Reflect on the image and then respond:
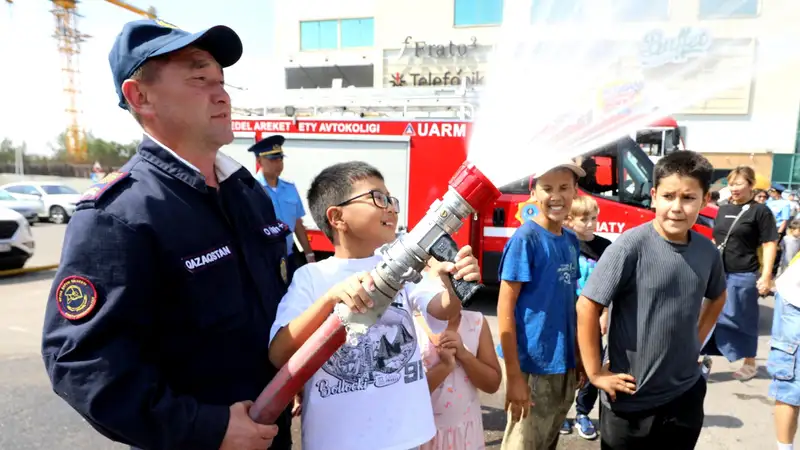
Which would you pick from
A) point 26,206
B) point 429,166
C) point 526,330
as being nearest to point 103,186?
point 526,330

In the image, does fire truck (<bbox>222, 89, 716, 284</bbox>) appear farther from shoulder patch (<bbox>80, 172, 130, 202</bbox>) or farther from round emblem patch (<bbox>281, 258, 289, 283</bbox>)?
shoulder patch (<bbox>80, 172, 130, 202</bbox>)

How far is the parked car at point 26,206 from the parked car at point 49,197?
19 cm

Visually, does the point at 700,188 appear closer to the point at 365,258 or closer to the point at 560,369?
the point at 560,369

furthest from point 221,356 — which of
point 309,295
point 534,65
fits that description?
point 534,65

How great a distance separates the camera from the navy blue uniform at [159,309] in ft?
3.50

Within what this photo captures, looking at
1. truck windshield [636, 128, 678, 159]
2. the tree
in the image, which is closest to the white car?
truck windshield [636, 128, 678, 159]

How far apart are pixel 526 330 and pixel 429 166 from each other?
470 cm

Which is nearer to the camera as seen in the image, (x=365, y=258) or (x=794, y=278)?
(x=365, y=258)

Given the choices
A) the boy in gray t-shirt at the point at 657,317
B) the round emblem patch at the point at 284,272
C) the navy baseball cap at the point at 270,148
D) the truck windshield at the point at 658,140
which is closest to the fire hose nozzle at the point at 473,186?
the round emblem patch at the point at 284,272

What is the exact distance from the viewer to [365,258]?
168 centimetres

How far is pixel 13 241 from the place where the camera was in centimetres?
840

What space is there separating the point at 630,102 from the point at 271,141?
4.11 metres

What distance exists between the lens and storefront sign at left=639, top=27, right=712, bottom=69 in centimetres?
145

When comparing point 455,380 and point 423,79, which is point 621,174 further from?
point 423,79
